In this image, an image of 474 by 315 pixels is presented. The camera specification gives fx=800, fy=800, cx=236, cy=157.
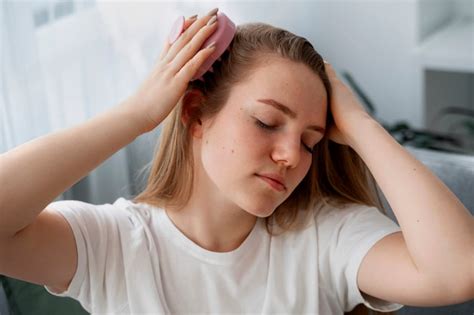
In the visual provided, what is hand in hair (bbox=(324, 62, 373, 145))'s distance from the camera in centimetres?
124

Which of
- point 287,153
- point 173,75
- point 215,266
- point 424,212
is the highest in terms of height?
point 173,75

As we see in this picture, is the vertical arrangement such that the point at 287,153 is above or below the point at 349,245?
above

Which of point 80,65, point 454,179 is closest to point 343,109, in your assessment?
point 454,179

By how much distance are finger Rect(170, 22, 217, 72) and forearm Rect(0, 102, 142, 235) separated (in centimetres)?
10

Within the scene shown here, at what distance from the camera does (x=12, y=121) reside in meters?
1.59

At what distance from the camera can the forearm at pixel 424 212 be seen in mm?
1141

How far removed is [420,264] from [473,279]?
8cm

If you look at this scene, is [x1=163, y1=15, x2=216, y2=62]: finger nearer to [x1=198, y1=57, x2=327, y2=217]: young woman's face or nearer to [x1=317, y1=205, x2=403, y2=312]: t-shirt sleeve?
[x1=198, y1=57, x2=327, y2=217]: young woman's face

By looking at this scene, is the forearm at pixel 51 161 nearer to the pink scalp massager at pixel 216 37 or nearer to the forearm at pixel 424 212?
the pink scalp massager at pixel 216 37

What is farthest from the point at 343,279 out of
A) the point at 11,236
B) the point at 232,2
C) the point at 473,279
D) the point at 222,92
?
the point at 232,2

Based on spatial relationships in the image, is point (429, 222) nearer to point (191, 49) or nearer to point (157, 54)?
point (191, 49)

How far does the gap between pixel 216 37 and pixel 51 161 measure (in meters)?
0.30

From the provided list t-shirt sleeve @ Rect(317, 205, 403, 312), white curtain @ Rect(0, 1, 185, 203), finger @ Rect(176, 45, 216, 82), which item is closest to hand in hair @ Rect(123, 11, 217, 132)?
finger @ Rect(176, 45, 216, 82)

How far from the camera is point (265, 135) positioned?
115cm
